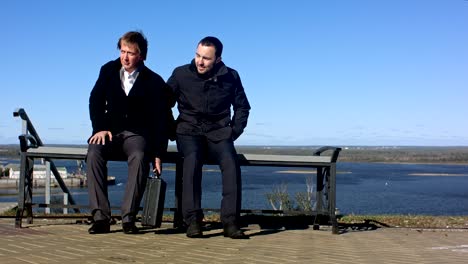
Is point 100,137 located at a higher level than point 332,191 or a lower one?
higher

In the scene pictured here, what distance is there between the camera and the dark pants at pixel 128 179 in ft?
15.4

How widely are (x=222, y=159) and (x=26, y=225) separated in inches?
70.0

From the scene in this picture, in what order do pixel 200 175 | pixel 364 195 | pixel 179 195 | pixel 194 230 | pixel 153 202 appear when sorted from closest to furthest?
pixel 194 230, pixel 153 202, pixel 200 175, pixel 179 195, pixel 364 195

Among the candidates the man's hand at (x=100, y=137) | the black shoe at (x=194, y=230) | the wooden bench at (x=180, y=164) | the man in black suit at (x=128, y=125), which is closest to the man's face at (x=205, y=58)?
the man in black suit at (x=128, y=125)

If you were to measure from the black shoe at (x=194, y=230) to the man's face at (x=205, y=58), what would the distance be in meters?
1.26

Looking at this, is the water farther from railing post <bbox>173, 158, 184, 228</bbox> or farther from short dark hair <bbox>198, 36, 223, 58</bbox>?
short dark hair <bbox>198, 36, 223, 58</bbox>

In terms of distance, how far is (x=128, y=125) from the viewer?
4.86 metres

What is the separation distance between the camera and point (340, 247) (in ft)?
14.6

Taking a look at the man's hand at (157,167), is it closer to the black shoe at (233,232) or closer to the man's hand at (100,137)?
the man's hand at (100,137)

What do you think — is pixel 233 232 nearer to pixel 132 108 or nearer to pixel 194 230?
pixel 194 230

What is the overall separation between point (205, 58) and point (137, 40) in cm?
56

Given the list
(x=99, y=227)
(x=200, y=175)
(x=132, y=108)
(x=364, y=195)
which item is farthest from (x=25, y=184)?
(x=364, y=195)

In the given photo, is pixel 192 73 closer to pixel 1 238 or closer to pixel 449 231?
pixel 1 238

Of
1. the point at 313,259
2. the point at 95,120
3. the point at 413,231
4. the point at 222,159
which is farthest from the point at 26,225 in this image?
the point at 413,231
